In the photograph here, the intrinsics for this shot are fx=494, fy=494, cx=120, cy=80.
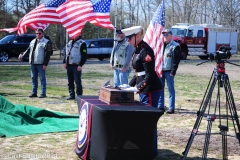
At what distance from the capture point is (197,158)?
7344mm

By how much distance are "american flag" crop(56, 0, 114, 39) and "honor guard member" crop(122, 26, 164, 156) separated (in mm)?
6075

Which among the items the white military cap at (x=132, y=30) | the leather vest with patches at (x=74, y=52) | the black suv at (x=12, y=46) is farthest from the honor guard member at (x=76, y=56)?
the black suv at (x=12, y=46)

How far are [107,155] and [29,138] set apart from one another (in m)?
2.52

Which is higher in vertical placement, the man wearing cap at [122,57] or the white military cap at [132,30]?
the white military cap at [132,30]

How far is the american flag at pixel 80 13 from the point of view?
13.3m

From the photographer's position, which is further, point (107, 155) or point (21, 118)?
point (21, 118)

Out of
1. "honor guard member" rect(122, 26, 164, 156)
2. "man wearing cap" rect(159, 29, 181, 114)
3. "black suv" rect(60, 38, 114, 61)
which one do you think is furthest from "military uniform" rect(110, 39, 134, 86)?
"black suv" rect(60, 38, 114, 61)

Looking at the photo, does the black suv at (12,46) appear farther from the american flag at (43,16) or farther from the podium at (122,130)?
the podium at (122,130)

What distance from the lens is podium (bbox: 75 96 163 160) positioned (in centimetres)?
621

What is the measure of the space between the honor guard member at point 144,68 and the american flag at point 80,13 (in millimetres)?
6075

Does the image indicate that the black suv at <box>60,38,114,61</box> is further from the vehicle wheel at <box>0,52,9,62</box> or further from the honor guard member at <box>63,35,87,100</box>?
the honor guard member at <box>63,35,87,100</box>

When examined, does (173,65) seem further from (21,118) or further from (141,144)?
(141,144)

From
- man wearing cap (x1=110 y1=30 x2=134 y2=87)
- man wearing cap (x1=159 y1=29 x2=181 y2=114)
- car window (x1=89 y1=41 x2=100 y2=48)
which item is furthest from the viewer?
car window (x1=89 y1=41 x2=100 y2=48)

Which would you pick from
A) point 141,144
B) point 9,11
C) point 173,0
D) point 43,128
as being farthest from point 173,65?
point 173,0
